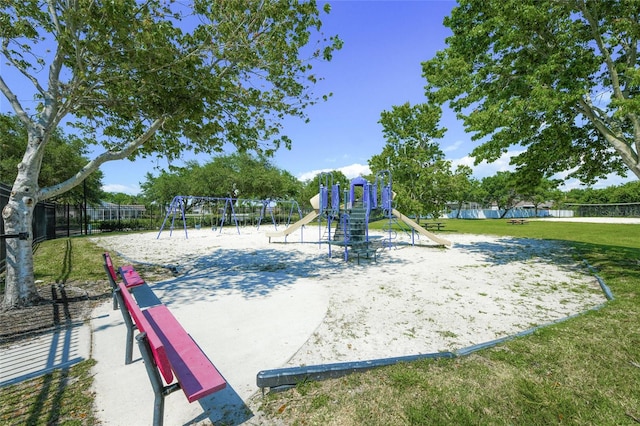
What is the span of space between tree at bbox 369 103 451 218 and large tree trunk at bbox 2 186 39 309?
15.7 m

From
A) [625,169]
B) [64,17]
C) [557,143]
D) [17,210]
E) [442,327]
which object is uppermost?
[64,17]

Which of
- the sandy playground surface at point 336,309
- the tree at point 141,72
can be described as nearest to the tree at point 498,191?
the sandy playground surface at point 336,309

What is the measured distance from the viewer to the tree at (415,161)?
1763cm

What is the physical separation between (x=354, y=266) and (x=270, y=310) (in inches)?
177

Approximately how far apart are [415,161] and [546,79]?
11020 millimetres

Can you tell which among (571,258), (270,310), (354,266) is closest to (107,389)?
(270,310)

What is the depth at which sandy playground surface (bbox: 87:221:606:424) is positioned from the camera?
331 centimetres

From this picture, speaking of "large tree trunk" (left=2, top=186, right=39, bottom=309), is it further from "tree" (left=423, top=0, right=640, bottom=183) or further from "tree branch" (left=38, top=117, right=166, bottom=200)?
"tree" (left=423, top=0, right=640, bottom=183)

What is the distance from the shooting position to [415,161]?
18438 millimetres

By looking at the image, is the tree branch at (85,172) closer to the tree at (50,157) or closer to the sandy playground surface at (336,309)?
the sandy playground surface at (336,309)

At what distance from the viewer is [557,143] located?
8930mm

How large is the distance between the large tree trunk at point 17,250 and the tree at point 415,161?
15743 mm

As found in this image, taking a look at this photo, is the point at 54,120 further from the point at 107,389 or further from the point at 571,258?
the point at 571,258

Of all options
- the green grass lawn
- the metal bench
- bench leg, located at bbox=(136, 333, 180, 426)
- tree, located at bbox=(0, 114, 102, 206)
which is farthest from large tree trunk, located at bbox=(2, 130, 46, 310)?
tree, located at bbox=(0, 114, 102, 206)
